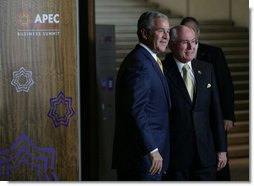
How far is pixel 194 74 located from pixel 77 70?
971 mm

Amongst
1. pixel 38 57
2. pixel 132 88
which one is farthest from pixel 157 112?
pixel 38 57

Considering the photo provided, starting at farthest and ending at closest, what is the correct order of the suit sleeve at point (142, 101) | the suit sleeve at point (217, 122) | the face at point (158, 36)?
the suit sleeve at point (217, 122), the face at point (158, 36), the suit sleeve at point (142, 101)

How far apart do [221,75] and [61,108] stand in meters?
1.36

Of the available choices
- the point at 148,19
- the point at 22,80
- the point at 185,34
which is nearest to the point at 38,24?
the point at 22,80

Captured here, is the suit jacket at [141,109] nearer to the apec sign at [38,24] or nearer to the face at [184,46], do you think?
the face at [184,46]

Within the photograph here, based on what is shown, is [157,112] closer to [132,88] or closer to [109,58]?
[132,88]

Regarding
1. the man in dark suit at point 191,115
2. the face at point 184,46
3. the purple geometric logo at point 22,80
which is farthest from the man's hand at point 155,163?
the purple geometric logo at point 22,80

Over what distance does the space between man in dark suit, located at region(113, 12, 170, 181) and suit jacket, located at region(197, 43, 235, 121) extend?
1.22ft

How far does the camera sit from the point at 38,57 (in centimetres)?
576

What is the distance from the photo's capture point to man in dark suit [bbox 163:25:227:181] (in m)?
5.61

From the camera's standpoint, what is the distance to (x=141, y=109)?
542 centimetres

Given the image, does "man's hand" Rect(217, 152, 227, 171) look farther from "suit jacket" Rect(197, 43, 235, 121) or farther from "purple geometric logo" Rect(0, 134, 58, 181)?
"purple geometric logo" Rect(0, 134, 58, 181)

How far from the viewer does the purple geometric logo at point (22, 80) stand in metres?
5.75

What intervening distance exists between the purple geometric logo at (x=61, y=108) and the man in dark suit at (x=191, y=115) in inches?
33.9
